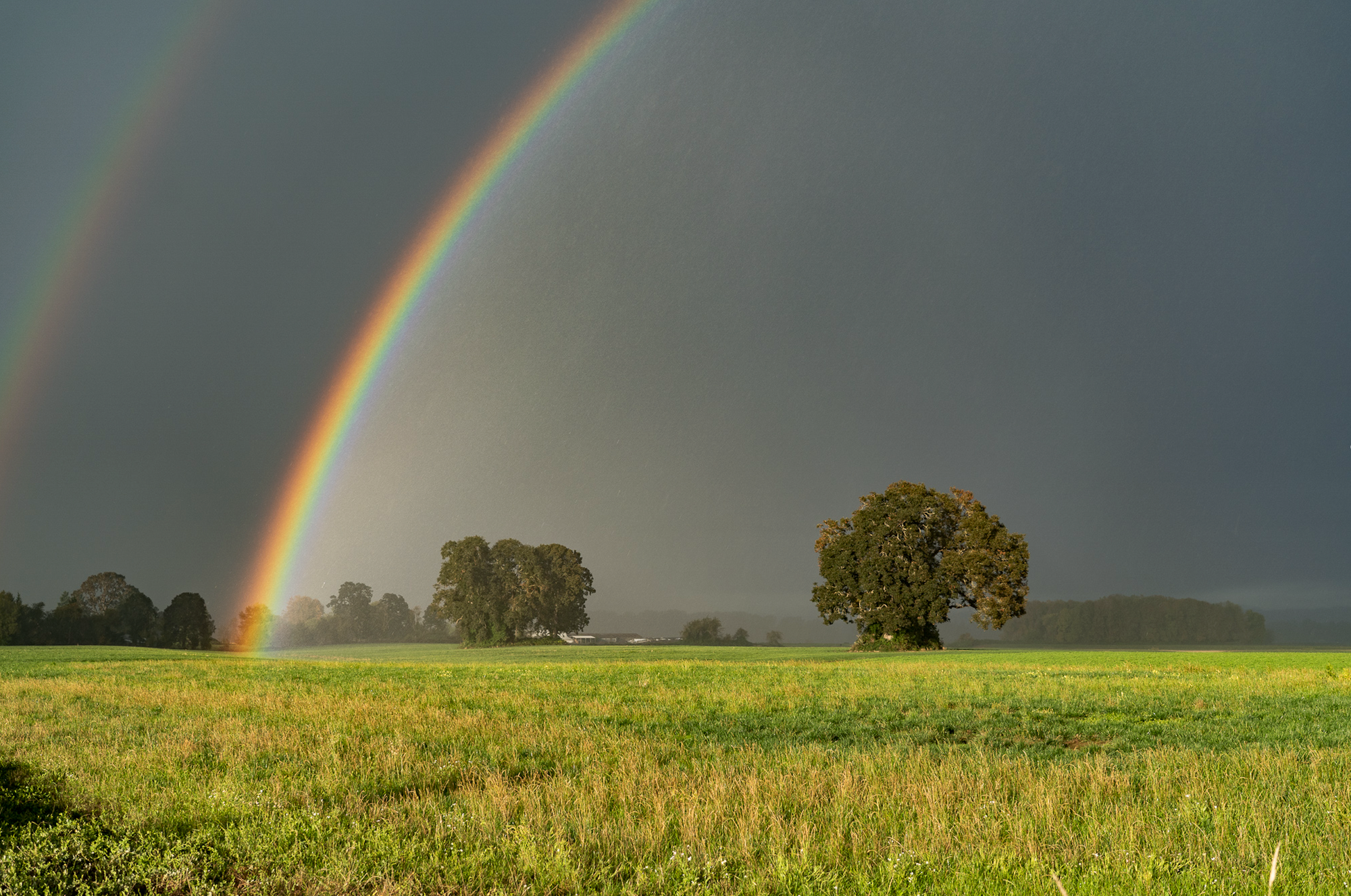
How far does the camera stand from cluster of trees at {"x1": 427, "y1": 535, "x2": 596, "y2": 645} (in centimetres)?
11512

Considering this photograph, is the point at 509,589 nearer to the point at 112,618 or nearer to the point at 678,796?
the point at 112,618

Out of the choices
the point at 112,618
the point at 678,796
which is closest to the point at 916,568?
the point at 678,796

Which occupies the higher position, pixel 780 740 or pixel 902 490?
pixel 902 490

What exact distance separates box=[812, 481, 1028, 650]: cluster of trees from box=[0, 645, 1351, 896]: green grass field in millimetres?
45898

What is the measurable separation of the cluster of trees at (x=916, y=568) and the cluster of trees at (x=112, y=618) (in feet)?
A: 366

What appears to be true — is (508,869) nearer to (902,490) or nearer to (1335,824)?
(1335,824)

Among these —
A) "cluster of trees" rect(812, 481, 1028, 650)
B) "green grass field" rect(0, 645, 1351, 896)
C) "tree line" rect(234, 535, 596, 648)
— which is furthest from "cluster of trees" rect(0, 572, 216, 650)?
"green grass field" rect(0, 645, 1351, 896)

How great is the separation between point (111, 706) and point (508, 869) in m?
20.6

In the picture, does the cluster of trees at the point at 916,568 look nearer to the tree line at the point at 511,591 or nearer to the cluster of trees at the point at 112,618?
the tree line at the point at 511,591

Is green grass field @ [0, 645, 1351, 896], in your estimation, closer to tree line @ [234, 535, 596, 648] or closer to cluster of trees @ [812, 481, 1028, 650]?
cluster of trees @ [812, 481, 1028, 650]

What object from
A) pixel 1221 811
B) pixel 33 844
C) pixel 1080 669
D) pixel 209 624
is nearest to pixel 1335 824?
pixel 1221 811

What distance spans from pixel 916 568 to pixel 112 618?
12849 cm

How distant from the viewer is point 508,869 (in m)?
7.32

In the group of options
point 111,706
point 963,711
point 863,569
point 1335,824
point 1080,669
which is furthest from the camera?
point 863,569
